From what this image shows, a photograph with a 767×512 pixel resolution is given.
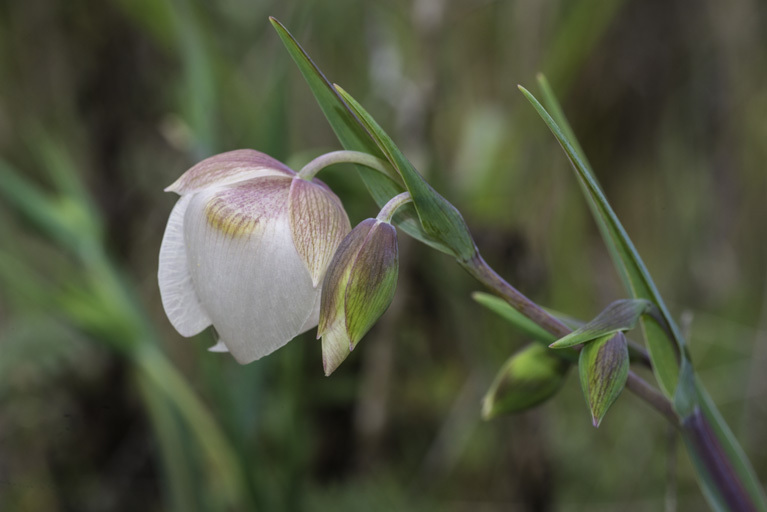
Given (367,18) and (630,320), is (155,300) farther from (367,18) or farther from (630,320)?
(630,320)

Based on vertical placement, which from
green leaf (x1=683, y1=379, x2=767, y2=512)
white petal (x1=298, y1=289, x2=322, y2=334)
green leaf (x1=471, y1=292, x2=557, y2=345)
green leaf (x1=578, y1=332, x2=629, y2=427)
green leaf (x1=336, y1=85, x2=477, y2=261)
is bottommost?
green leaf (x1=683, y1=379, x2=767, y2=512)

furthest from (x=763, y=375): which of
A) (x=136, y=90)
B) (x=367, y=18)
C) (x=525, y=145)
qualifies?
(x=136, y=90)

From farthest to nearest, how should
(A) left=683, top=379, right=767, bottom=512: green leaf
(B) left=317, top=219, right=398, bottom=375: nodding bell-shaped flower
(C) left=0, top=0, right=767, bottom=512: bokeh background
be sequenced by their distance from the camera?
(C) left=0, top=0, right=767, bottom=512: bokeh background < (A) left=683, top=379, right=767, bottom=512: green leaf < (B) left=317, top=219, right=398, bottom=375: nodding bell-shaped flower

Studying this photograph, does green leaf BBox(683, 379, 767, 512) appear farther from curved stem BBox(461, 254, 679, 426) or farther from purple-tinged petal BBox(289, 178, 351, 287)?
purple-tinged petal BBox(289, 178, 351, 287)

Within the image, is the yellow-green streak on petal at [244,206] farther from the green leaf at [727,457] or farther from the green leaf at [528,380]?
the green leaf at [727,457]

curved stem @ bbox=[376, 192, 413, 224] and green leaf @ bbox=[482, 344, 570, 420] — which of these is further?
green leaf @ bbox=[482, 344, 570, 420]

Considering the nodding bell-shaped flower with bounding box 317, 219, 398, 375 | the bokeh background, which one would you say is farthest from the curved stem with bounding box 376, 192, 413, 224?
the bokeh background

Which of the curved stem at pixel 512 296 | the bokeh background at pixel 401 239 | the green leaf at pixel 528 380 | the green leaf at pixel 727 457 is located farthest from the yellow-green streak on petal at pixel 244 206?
the bokeh background at pixel 401 239
